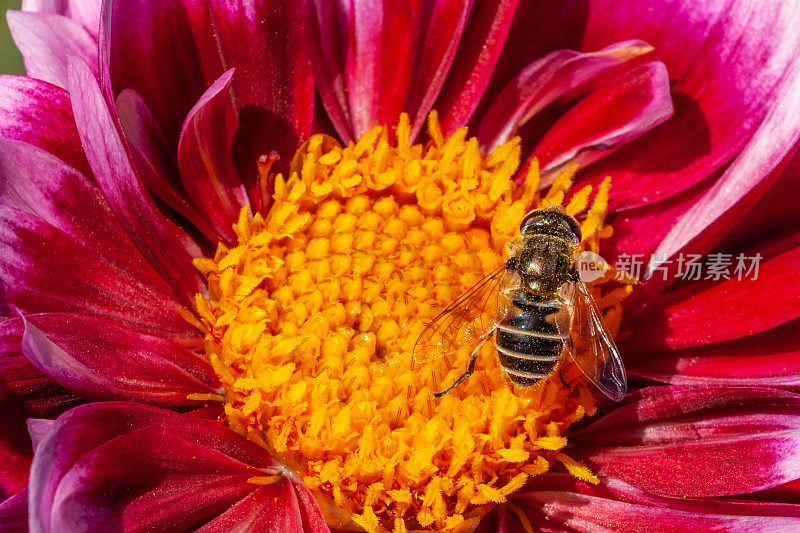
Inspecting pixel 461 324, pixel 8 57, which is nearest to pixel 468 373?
pixel 461 324

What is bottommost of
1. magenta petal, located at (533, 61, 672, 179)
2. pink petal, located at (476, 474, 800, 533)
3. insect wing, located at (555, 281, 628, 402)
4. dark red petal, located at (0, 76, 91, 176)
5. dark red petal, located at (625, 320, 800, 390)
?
pink petal, located at (476, 474, 800, 533)

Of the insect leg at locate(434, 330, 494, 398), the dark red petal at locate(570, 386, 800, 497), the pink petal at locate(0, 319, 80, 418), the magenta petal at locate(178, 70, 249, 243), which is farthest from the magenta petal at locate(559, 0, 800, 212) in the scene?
the pink petal at locate(0, 319, 80, 418)

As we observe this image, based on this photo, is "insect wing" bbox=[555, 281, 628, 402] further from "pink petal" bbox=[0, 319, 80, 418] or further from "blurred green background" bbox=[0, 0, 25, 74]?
"blurred green background" bbox=[0, 0, 25, 74]

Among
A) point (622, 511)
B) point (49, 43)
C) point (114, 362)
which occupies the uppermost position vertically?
point (49, 43)

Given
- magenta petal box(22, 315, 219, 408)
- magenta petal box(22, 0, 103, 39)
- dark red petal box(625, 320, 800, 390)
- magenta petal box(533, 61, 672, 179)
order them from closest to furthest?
magenta petal box(22, 315, 219, 408) → dark red petal box(625, 320, 800, 390) → magenta petal box(22, 0, 103, 39) → magenta petal box(533, 61, 672, 179)

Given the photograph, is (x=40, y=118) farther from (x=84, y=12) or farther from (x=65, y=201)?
(x=84, y=12)

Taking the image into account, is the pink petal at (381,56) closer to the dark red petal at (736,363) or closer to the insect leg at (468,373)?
the insect leg at (468,373)

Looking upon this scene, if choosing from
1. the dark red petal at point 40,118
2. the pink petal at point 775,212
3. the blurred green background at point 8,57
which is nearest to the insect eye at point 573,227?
the pink petal at point 775,212
